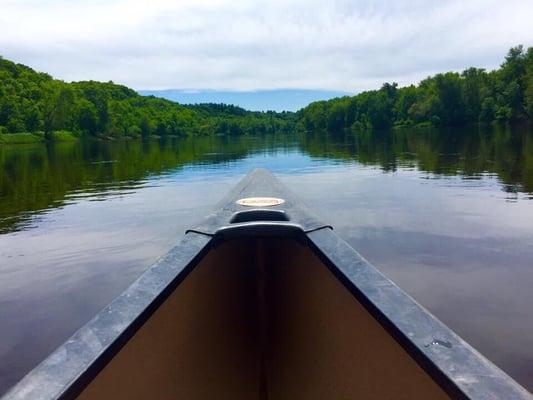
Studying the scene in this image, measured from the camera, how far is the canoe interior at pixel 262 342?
8.41 ft

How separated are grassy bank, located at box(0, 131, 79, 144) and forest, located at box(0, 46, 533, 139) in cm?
110

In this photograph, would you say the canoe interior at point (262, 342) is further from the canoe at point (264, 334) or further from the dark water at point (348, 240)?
the dark water at point (348, 240)

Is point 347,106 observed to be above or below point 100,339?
above

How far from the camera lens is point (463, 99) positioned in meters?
108

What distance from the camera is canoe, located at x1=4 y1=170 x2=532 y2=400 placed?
1.95 m

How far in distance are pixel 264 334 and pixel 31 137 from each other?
4332 inches

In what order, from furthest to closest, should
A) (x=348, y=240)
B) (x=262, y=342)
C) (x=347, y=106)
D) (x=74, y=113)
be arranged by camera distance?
(x=347, y=106) < (x=74, y=113) < (x=348, y=240) < (x=262, y=342)

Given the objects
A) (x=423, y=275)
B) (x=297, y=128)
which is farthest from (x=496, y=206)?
(x=297, y=128)

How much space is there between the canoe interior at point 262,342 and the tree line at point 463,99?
318 feet

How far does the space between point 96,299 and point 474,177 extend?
16465 millimetres

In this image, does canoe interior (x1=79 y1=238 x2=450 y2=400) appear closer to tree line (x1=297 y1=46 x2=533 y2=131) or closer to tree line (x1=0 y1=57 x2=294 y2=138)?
tree line (x1=297 y1=46 x2=533 y2=131)

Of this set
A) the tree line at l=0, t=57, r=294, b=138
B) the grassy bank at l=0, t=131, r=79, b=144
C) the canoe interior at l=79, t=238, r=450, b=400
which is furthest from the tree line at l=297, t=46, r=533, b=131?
the canoe interior at l=79, t=238, r=450, b=400

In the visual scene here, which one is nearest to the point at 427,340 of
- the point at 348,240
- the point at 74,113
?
the point at 348,240

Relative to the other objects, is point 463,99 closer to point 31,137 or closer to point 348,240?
point 31,137
